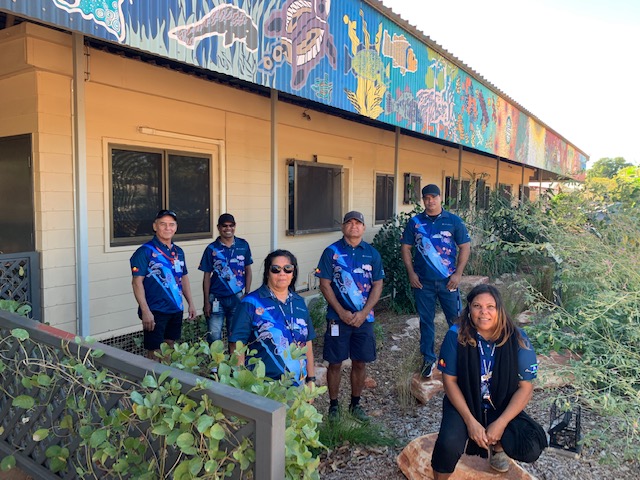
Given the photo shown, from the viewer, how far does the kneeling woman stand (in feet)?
8.59

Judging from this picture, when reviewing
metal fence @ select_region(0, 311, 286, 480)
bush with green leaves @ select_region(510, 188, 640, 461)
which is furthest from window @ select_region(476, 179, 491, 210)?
metal fence @ select_region(0, 311, 286, 480)

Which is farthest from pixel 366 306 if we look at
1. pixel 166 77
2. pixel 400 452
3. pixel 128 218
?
pixel 166 77

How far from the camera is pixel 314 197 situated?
753cm

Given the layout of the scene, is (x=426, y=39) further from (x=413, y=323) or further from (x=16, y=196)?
(x=16, y=196)

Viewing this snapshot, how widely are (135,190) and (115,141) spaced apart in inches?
20.4

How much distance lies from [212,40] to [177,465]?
2795 millimetres

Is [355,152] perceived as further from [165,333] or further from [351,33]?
[165,333]

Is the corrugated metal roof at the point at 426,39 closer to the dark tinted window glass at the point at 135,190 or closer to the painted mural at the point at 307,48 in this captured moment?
the painted mural at the point at 307,48

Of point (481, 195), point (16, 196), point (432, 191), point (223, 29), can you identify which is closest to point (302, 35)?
point (223, 29)

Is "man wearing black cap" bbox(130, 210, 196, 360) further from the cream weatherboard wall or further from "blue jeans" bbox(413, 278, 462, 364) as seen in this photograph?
"blue jeans" bbox(413, 278, 462, 364)

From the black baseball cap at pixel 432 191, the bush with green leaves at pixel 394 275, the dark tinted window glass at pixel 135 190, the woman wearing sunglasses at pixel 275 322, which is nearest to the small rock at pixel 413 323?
the bush with green leaves at pixel 394 275

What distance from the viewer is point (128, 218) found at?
4867 millimetres

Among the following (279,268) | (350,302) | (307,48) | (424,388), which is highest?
(307,48)

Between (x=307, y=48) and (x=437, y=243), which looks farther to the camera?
(x=437, y=243)
